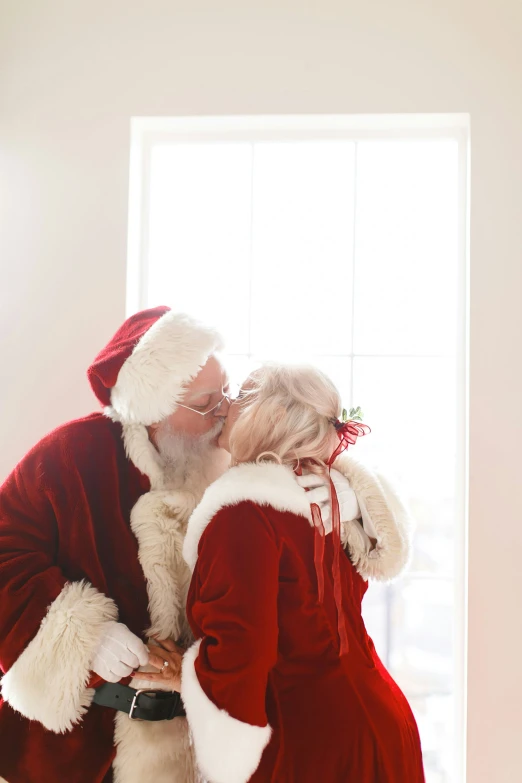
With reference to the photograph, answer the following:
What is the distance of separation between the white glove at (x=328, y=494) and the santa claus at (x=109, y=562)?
388 millimetres

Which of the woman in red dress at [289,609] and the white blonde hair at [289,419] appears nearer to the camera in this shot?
the woman in red dress at [289,609]

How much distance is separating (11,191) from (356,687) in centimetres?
192

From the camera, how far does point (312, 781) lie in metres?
1.32

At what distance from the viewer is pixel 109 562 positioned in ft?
5.44

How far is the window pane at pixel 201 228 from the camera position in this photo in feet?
7.88

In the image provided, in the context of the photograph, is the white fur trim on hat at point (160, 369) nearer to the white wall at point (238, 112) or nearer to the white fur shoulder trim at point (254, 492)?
the white fur shoulder trim at point (254, 492)

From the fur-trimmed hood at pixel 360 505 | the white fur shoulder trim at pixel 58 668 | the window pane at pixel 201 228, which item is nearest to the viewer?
the fur-trimmed hood at pixel 360 505

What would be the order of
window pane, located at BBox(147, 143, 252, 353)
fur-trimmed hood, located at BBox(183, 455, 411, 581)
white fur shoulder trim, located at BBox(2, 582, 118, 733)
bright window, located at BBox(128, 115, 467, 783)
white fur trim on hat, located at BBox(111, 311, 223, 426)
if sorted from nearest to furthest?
fur-trimmed hood, located at BBox(183, 455, 411, 581)
white fur shoulder trim, located at BBox(2, 582, 118, 733)
white fur trim on hat, located at BBox(111, 311, 223, 426)
bright window, located at BBox(128, 115, 467, 783)
window pane, located at BBox(147, 143, 252, 353)

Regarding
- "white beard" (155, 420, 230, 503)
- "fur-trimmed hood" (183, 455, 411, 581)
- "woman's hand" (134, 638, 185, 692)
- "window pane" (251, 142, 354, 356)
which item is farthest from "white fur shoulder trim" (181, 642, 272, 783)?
"window pane" (251, 142, 354, 356)

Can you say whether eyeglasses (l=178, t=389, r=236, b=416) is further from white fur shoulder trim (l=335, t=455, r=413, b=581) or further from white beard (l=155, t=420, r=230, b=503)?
white fur shoulder trim (l=335, t=455, r=413, b=581)

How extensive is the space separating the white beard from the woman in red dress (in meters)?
0.26

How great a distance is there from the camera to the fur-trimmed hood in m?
1.38

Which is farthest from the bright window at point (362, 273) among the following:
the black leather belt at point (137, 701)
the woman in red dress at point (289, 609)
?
the black leather belt at point (137, 701)

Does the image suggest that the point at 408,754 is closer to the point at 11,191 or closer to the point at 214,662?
the point at 214,662
